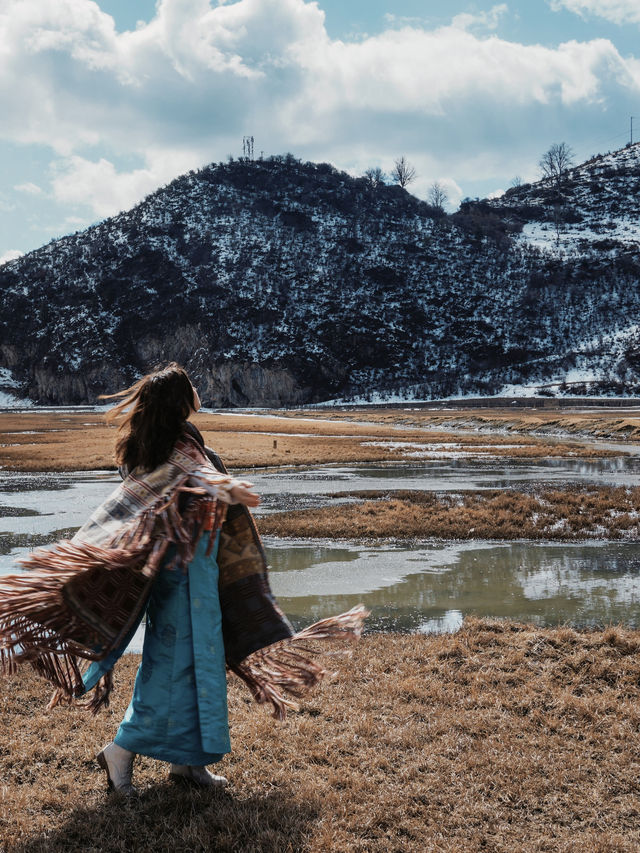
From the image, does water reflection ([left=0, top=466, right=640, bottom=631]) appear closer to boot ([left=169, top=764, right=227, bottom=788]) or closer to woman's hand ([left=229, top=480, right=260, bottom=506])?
boot ([left=169, top=764, right=227, bottom=788])

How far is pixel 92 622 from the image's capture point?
3.91m

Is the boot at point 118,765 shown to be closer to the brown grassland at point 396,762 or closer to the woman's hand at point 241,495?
the brown grassland at point 396,762

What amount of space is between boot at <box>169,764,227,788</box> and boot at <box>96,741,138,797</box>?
1.08ft

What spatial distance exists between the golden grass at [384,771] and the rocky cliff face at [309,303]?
115333mm

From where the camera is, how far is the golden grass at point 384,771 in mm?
3824

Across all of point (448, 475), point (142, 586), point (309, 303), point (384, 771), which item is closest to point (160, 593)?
point (142, 586)

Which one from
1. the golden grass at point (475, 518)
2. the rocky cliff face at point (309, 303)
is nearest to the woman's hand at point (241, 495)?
the golden grass at point (475, 518)

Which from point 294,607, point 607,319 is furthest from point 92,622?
point 607,319

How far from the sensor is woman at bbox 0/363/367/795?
3.83m

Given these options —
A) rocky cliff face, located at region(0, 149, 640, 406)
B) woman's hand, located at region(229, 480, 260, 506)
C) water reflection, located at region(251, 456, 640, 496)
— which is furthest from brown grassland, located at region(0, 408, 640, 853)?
rocky cliff face, located at region(0, 149, 640, 406)

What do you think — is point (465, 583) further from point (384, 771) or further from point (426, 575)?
point (384, 771)

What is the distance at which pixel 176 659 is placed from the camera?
398 cm

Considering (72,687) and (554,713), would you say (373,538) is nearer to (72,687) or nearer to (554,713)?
(554,713)

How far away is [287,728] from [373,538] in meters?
10.2
